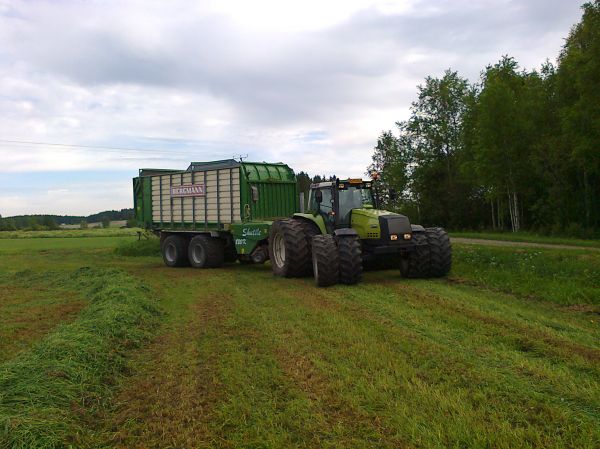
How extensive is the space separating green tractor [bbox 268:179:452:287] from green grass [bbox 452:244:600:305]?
3.25 ft

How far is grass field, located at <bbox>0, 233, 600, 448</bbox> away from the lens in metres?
3.78

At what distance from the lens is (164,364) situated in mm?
5668

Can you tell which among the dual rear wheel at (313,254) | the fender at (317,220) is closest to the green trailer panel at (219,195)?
the dual rear wheel at (313,254)

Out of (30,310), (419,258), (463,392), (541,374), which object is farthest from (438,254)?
(30,310)

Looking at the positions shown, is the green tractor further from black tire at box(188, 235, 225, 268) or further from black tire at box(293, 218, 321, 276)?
black tire at box(188, 235, 225, 268)

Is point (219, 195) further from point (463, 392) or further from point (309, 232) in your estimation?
point (463, 392)

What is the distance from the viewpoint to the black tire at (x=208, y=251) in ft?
55.9

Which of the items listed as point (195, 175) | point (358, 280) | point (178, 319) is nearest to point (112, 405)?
point (178, 319)

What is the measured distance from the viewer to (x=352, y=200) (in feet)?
41.5

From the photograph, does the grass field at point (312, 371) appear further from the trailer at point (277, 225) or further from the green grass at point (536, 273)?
the trailer at point (277, 225)

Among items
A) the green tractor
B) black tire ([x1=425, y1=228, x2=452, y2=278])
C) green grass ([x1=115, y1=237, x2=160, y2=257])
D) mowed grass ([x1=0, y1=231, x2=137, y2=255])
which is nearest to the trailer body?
the green tractor

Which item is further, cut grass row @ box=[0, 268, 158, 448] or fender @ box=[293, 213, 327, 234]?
fender @ box=[293, 213, 327, 234]

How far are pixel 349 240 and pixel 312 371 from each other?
6.15 metres

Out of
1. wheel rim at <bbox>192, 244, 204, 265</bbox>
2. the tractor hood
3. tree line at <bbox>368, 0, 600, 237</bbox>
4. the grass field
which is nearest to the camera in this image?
the grass field
